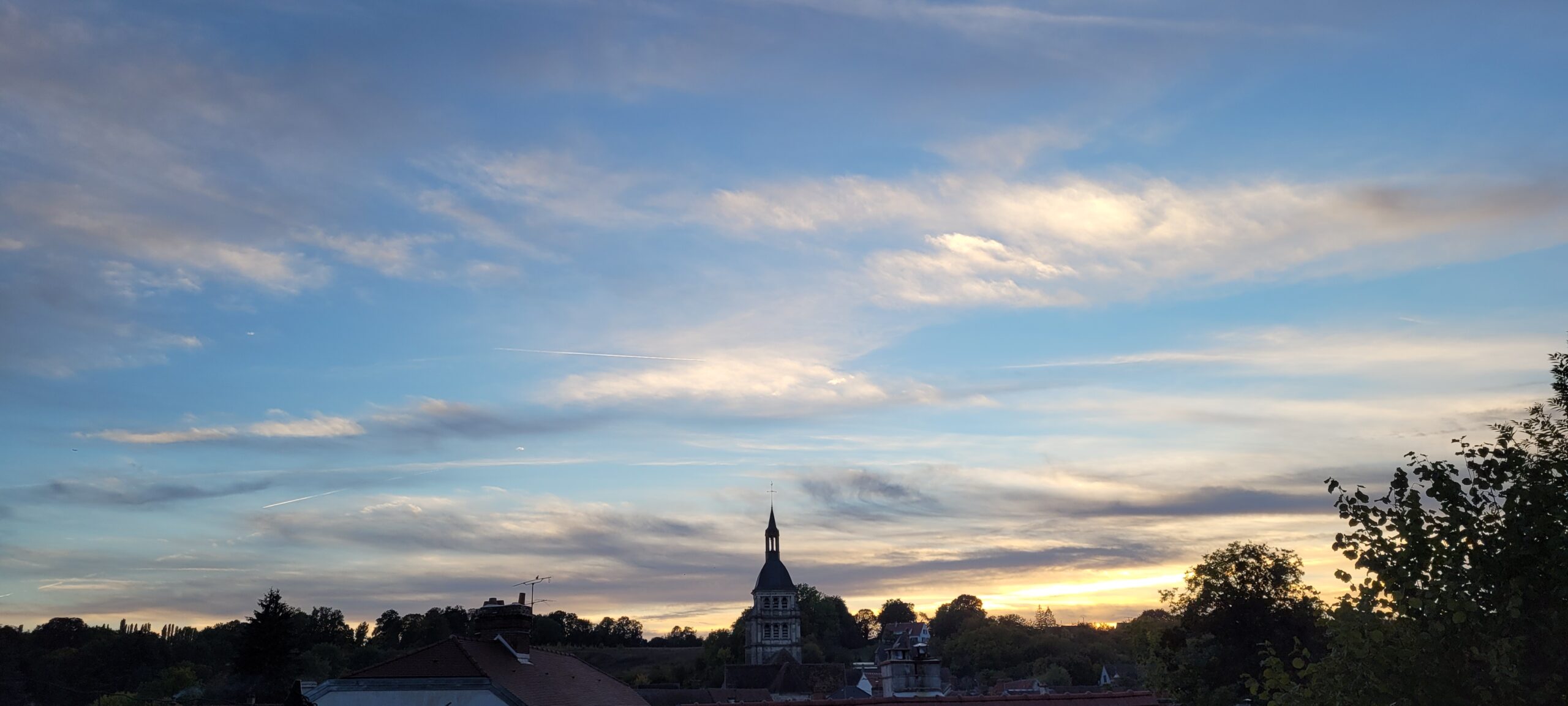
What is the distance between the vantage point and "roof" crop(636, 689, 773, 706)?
5349 inches

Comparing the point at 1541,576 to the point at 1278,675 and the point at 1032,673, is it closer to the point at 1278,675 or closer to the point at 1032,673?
the point at 1278,675

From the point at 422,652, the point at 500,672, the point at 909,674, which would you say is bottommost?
the point at 909,674

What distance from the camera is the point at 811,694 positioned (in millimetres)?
144375

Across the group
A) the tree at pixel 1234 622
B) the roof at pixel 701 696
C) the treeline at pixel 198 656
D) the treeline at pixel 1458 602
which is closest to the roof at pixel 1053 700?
the tree at pixel 1234 622

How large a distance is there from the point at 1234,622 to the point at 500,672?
1232 inches

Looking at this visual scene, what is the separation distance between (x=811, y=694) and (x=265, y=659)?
73290 millimetres

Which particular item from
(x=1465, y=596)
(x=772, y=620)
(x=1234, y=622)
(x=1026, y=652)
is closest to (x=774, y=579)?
(x=772, y=620)

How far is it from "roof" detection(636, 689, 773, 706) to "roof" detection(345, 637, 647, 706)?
3443 inches

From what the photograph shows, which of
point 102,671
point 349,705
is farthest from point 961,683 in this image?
point 349,705

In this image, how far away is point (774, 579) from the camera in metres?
192

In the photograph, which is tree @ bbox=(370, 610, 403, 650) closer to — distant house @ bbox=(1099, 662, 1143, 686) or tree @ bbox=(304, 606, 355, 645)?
tree @ bbox=(304, 606, 355, 645)

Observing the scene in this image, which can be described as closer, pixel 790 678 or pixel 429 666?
pixel 429 666

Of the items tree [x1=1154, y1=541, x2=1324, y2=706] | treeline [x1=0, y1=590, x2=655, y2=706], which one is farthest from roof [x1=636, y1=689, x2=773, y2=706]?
tree [x1=1154, y1=541, x2=1324, y2=706]

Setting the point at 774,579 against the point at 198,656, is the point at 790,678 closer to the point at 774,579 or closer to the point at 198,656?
the point at 774,579
